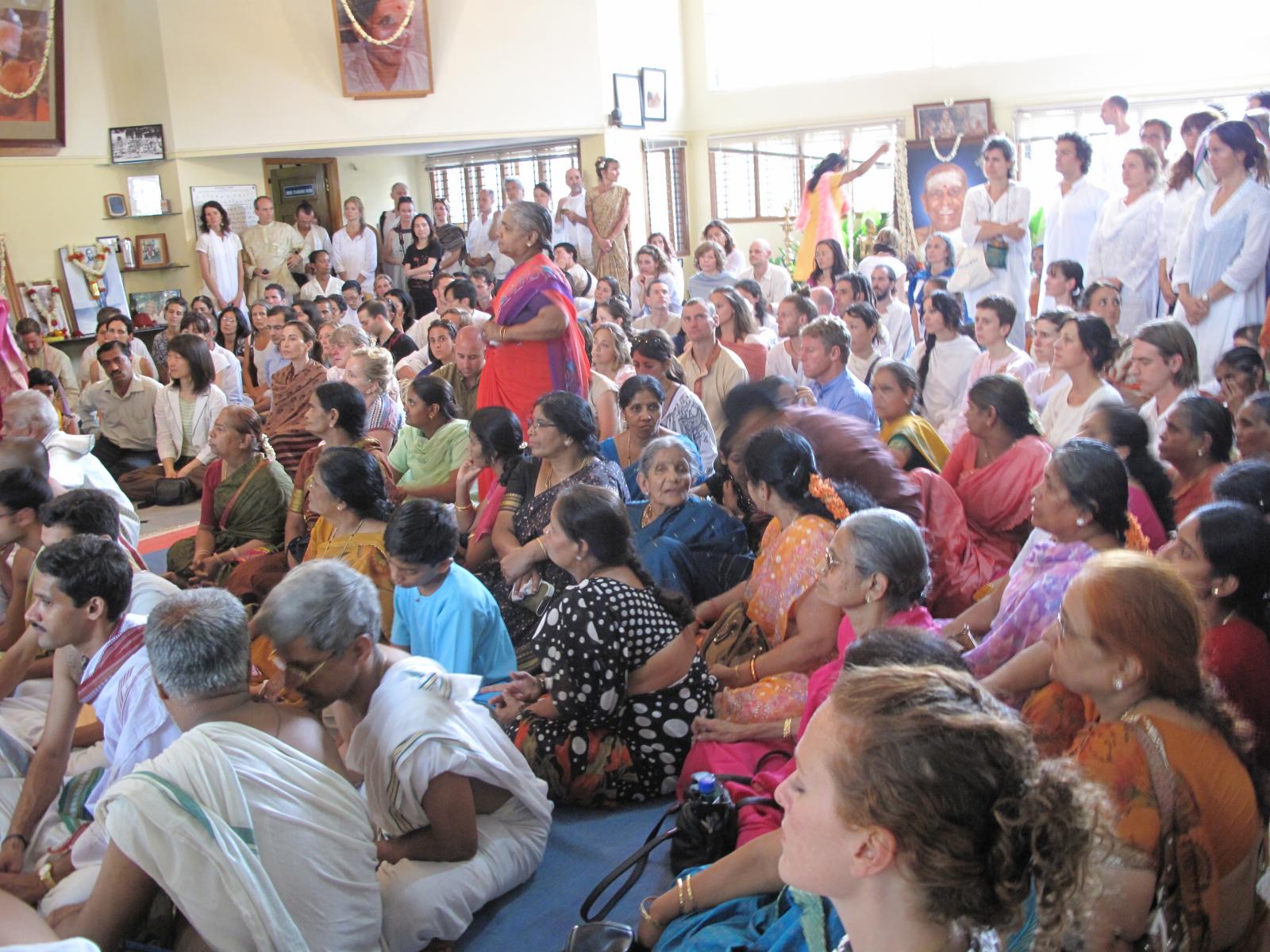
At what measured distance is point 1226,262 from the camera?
543 cm

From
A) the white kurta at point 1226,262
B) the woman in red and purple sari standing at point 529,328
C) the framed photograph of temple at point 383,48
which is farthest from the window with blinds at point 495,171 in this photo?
the white kurta at point 1226,262

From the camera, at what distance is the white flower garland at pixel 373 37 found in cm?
1039

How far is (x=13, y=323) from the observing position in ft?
30.3

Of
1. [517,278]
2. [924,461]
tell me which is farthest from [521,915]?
[517,278]

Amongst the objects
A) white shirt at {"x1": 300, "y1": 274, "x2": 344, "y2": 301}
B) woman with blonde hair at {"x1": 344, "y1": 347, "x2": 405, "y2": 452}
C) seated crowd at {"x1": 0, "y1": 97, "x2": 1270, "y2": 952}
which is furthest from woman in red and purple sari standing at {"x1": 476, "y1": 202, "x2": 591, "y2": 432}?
white shirt at {"x1": 300, "y1": 274, "x2": 344, "y2": 301}

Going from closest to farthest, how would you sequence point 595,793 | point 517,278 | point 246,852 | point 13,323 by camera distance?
point 246,852 < point 595,793 < point 517,278 < point 13,323

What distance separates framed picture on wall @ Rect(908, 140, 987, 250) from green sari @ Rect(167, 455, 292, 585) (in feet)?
27.0

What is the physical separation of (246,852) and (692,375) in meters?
3.97

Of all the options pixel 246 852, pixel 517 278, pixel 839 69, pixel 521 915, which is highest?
pixel 839 69

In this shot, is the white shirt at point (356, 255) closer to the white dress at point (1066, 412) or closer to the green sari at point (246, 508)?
the green sari at point (246, 508)

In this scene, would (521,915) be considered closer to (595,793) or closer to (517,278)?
→ (595,793)

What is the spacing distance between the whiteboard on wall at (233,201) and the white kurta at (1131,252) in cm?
773

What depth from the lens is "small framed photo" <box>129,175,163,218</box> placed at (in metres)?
10.2

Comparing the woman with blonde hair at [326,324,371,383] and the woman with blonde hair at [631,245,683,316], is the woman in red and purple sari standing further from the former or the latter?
the woman with blonde hair at [631,245,683,316]
